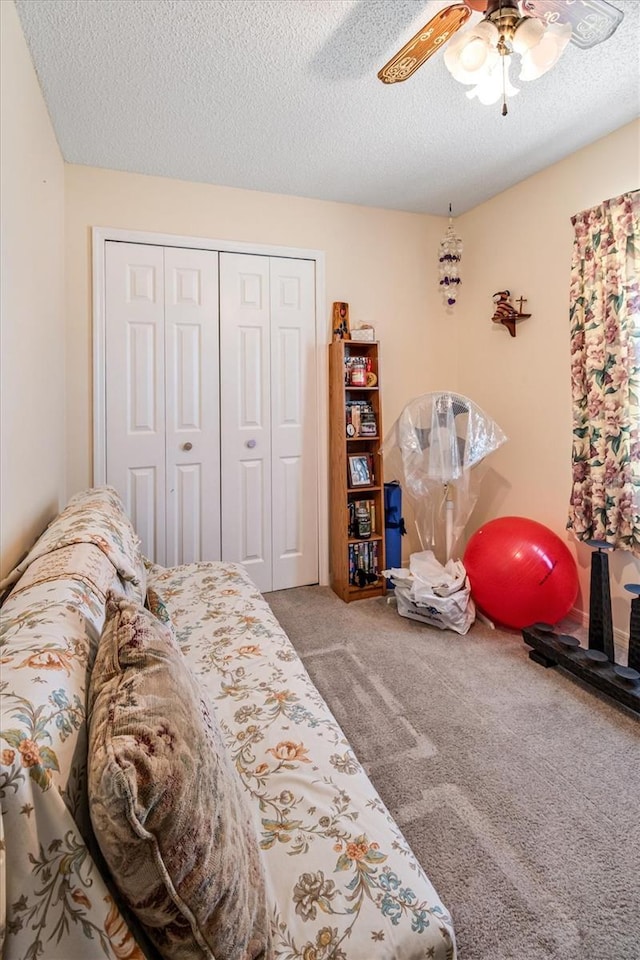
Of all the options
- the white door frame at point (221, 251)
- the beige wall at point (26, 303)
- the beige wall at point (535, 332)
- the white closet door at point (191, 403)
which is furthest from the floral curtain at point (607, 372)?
the beige wall at point (26, 303)

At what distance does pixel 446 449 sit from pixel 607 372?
2.90ft

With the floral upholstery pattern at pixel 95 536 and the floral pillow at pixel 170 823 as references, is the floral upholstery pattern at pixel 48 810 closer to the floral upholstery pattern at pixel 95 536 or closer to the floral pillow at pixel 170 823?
the floral pillow at pixel 170 823

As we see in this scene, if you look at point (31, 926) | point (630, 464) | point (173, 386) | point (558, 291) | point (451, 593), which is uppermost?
point (558, 291)

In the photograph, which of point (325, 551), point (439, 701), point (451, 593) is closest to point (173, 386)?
point (325, 551)

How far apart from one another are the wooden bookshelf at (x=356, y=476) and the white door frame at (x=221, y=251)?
7 centimetres

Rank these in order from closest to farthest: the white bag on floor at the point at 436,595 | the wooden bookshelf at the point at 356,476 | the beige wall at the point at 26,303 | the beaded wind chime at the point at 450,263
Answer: the beige wall at the point at 26,303 → the white bag on floor at the point at 436,595 → the wooden bookshelf at the point at 356,476 → the beaded wind chime at the point at 450,263

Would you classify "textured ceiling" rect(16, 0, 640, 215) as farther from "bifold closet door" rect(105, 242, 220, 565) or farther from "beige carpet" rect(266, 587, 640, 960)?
"beige carpet" rect(266, 587, 640, 960)

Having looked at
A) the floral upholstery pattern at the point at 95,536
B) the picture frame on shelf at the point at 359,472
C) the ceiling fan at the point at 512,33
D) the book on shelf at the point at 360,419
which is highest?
the ceiling fan at the point at 512,33

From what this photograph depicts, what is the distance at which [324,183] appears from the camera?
9.62 feet

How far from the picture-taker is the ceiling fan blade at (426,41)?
4.42 ft

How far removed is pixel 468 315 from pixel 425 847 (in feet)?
10.6

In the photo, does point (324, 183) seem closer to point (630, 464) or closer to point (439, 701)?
point (630, 464)

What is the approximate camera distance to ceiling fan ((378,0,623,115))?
1347mm

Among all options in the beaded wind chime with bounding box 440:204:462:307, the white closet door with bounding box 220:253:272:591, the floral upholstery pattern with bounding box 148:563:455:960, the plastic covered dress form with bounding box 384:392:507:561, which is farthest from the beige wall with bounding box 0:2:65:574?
the beaded wind chime with bounding box 440:204:462:307
